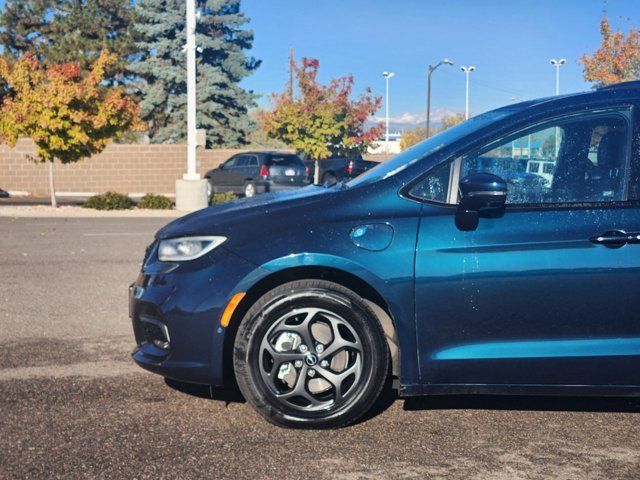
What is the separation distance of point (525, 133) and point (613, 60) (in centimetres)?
3582

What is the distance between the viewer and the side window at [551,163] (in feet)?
14.7

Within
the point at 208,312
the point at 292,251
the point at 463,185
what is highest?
the point at 463,185

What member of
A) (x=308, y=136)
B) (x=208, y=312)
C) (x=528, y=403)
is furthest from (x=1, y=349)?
(x=308, y=136)

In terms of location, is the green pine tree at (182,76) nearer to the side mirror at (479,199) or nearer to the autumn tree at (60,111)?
the autumn tree at (60,111)

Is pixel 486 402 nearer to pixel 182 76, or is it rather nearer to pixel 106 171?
pixel 106 171

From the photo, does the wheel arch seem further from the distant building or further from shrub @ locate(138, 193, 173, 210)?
the distant building

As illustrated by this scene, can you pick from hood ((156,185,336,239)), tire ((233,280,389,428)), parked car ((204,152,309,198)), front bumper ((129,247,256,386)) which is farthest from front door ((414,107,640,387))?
parked car ((204,152,309,198))

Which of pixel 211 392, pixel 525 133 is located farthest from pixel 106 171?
pixel 525 133

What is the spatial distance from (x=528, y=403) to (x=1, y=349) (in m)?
3.64

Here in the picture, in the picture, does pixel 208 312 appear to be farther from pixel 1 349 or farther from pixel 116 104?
pixel 116 104

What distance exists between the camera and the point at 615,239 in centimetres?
428

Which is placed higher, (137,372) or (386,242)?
(386,242)

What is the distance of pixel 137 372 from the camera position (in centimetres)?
563

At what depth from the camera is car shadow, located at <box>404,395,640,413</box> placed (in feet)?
16.0
